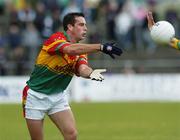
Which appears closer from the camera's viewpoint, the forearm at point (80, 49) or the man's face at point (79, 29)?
the forearm at point (80, 49)

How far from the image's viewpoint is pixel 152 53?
106 ft

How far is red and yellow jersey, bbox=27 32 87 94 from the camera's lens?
37.6ft

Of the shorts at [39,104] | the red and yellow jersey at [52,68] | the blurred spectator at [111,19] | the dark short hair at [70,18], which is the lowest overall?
the blurred spectator at [111,19]

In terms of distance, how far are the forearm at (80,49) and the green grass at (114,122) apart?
5.99 m

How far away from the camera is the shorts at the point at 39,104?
11.6 m

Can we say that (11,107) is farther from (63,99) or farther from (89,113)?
(63,99)

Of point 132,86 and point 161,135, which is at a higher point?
point 161,135

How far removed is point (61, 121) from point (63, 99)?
1.40 ft

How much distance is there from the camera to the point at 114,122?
21250mm

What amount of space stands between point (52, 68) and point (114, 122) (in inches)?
394

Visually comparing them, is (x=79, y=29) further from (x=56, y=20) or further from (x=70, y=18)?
(x=56, y=20)

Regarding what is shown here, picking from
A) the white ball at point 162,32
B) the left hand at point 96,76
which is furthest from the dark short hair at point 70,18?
the white ball at point 162,32

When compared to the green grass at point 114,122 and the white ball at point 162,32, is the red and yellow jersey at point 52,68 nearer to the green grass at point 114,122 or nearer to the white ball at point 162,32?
the white ball at point 162,32

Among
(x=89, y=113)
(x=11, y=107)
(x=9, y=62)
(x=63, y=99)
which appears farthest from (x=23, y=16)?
(x=63, y=99)
